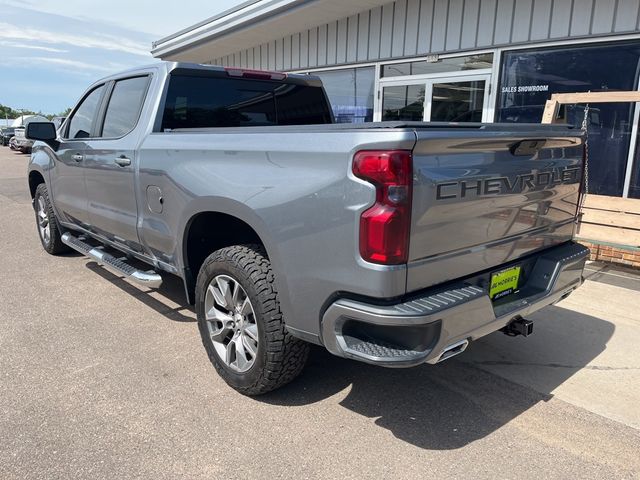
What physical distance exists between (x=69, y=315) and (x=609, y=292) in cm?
512

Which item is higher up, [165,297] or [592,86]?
[592,86]

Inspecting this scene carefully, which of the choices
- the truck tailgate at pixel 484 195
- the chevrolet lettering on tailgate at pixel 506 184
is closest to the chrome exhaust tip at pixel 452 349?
the truck tailgate at pixel 484 195

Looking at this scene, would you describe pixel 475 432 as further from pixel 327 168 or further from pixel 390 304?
pixel 327 168

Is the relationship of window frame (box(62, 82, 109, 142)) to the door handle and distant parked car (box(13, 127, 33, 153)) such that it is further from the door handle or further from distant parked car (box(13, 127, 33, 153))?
distant parked car (box(13, 127, 33, 153))

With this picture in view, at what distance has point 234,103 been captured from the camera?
14.0 ft

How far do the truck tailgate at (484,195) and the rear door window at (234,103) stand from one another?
2.28m

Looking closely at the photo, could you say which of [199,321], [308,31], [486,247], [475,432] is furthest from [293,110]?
[308,31]

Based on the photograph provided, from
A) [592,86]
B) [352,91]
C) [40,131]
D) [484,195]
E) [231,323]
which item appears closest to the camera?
[484,195]

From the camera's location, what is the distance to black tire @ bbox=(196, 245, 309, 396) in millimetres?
2865

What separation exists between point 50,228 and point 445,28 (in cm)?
661

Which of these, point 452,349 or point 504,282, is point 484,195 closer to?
point 504,282

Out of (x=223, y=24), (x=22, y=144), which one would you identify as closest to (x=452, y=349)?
(x=223, y=24)

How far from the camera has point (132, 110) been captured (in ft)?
13.9

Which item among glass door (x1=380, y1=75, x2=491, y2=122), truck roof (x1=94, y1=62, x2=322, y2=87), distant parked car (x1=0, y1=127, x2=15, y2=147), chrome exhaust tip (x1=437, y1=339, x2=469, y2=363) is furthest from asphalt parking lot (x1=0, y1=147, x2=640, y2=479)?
distant parked car (x1=0, y1=127, x2=15, y2=147)
